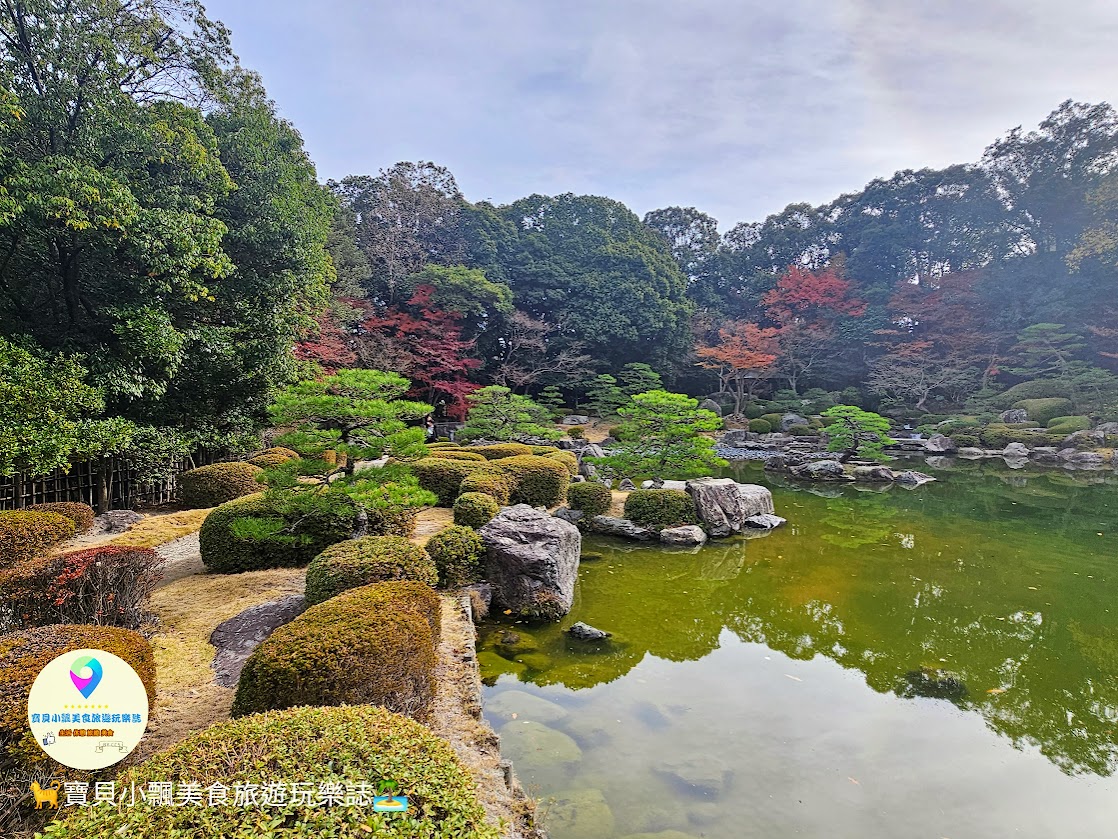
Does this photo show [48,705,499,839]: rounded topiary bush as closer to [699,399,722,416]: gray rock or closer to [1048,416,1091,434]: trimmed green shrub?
[1048,416,1091,434]: trimmed green shrub

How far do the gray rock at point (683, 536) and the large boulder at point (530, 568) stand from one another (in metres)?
2.48

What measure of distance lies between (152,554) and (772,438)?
1874 centimetres

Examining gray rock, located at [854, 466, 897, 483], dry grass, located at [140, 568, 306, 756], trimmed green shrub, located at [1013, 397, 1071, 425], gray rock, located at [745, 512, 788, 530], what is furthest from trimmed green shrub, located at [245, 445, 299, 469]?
trimmed green shrub, located at [1013, 397, 1071, 425]

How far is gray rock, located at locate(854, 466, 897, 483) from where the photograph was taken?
517 inches

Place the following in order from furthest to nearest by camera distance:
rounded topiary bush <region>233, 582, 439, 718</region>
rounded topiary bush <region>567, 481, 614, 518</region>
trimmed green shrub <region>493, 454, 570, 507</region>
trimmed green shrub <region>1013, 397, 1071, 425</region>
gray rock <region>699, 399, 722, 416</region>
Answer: gray rock <region>699, 399, 722, 416</region> < trimmed green shrub <region>1013, 397, 1071, 425</region> < trimmed green shrub <region>493, 454, 570, 507</region> < rounded topiary bush <region>567, 481, 614, 518</region> < rounded topiary bush <region>233, 582, 439, 718</region>

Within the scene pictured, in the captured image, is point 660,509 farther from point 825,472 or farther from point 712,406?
point 712,406

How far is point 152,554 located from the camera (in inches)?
159

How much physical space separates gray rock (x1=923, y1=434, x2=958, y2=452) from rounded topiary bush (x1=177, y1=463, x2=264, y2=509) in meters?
19.1

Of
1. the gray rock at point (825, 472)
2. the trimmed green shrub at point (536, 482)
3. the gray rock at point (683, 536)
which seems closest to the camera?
the gray rock at point (683, 536)

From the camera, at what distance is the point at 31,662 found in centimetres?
216

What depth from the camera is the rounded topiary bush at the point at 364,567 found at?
150 inches

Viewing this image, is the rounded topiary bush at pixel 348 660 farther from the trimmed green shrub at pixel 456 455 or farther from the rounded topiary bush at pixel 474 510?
the trimmed green shrub at pixel 456 455

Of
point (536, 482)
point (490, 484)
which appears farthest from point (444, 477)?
point (536, 482)

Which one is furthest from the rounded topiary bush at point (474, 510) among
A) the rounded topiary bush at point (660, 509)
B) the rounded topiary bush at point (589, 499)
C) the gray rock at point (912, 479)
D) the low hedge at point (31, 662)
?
the gray rock at point (912, 479)
